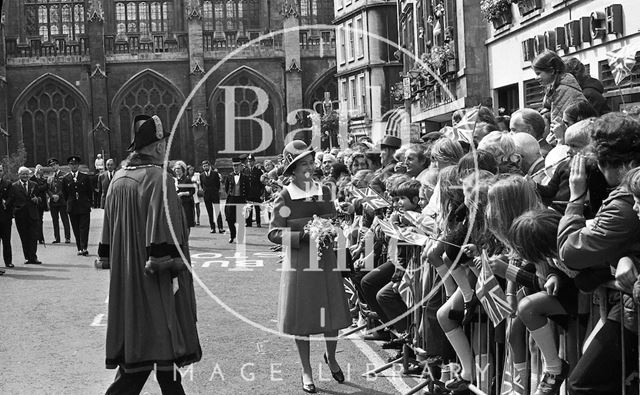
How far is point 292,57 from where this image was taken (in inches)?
2203

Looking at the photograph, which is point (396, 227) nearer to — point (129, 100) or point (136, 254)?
point (136, 254)

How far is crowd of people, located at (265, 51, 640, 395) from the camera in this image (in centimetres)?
501

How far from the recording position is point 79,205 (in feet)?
72.3

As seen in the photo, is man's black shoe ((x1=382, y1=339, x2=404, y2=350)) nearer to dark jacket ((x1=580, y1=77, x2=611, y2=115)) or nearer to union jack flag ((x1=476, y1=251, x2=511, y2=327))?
dark jacket ((x1=580, y1=77, x2=611, y2=115))

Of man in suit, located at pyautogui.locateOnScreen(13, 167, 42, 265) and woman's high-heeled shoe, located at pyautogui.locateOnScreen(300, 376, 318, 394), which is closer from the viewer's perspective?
woman's high-heeled shoe, located at pyautogui.locateOnScreen(300, 376, 318, 394)

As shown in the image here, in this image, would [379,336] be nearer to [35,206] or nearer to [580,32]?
[580,32]

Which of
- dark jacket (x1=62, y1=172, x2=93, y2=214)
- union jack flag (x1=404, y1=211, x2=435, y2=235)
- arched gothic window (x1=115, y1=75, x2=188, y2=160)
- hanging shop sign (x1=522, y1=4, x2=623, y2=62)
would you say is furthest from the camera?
arched gothic window (x1=115, y1=75, x2=188, y2=160)

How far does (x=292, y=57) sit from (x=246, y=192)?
27527mm

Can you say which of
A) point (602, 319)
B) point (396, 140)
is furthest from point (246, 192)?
point (602, 319)

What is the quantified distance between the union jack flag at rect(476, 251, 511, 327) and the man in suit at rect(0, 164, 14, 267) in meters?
14.3

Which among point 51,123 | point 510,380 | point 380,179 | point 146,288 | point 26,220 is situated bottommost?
point 510,380

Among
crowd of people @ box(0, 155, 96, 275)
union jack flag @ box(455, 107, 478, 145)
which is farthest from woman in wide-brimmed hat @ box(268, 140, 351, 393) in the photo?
crowd of people @ box(0, 155, 96, 275)

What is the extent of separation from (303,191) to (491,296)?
258cm

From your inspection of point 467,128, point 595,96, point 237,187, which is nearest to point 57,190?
point 237,187
